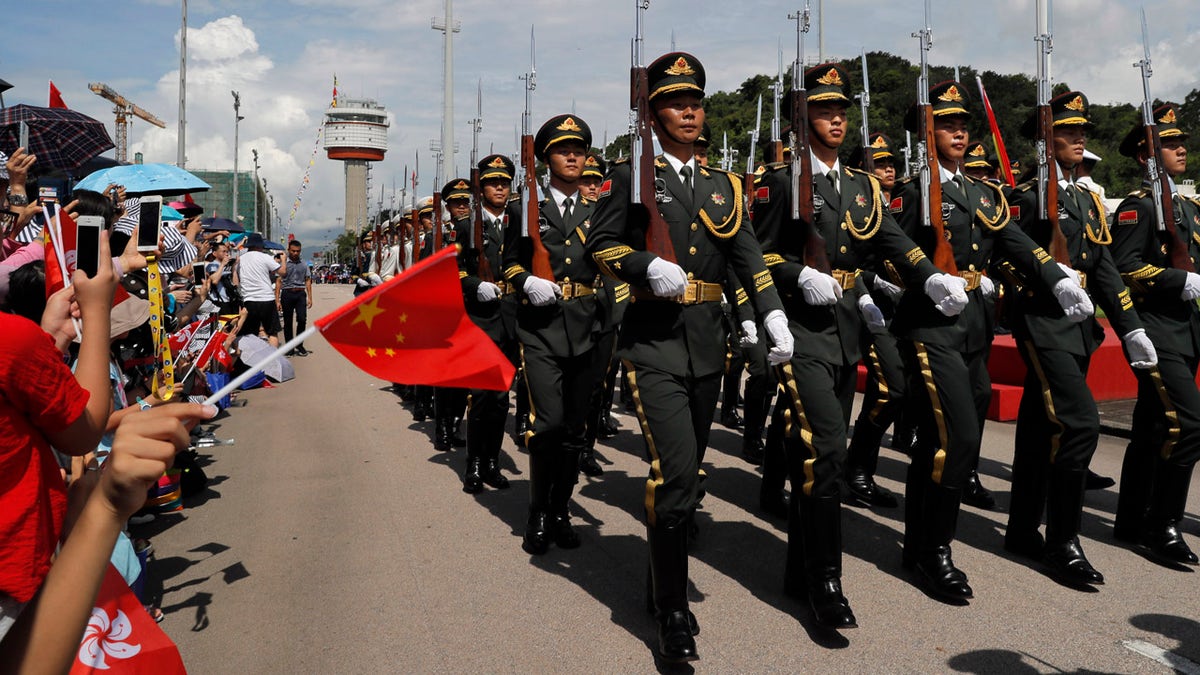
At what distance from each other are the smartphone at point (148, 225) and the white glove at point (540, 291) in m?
2.21

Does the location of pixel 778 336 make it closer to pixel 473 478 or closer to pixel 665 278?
pixel 665 278

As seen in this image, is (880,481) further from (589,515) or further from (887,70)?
(887,70)

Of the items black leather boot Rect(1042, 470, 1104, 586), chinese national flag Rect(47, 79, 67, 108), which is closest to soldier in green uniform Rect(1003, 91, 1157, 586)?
black leather boot Rect(1042, 470, 1104, 586)

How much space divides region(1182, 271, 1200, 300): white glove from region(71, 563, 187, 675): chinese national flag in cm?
514

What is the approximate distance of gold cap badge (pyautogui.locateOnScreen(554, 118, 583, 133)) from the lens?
19.6 ft

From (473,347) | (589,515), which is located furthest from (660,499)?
(589,515)

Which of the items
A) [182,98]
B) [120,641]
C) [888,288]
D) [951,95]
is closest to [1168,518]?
[888,288]

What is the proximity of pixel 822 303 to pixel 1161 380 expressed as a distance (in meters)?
2.13

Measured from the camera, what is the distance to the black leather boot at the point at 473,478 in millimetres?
6566

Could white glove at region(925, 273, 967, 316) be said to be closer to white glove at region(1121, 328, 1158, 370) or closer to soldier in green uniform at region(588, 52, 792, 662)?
soldier in green uniform at region(588, 52, 792, 662)

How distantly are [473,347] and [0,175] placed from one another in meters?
3.32

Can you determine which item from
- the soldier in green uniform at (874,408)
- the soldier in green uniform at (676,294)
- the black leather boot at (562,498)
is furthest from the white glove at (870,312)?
the black leather boot at (562,498)

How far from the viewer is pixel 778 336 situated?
3.96 metres

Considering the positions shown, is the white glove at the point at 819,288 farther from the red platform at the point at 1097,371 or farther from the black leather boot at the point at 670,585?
the red platform at the point at 1097,371
